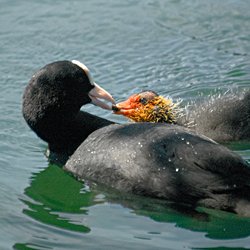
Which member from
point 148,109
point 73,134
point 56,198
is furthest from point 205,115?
point 56,198

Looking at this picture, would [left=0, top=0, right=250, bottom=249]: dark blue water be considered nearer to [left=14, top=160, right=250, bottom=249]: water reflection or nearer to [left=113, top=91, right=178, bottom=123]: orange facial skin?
[left=14, top=160, right=250, bottom=249]: water reflection

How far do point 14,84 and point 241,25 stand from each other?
2992mm

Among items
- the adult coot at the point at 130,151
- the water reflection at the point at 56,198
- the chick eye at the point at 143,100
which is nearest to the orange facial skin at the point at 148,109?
the chick eye at the point at 143,100

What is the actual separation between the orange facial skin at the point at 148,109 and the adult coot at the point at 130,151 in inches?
15.4

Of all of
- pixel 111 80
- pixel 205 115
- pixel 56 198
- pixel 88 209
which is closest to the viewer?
pixel 88 209

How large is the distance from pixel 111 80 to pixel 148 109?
165 centimetres

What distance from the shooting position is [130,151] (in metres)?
6.77

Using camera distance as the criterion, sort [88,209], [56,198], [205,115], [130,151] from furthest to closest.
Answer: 1. [205,115]
2. [56,198]
3. [88,209]
4. [130,151]

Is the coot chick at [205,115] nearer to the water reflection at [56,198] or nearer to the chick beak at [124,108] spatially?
the chick beak at [124,108]

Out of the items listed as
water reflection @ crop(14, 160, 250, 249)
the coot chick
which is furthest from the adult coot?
the coot chick

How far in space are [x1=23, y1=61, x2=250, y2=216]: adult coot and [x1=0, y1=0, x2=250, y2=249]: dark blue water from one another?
0.16 m

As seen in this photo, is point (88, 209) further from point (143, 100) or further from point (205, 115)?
point (205, 115)

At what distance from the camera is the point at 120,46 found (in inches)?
422

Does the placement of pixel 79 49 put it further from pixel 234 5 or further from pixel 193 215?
pixel 193 215
